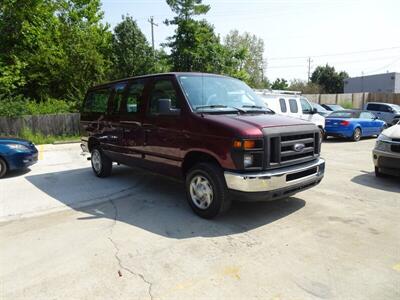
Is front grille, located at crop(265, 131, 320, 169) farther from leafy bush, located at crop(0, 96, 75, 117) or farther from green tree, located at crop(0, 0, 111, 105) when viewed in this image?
green tree, located at crop(0, 0, 111, 105)

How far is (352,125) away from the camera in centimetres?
1433

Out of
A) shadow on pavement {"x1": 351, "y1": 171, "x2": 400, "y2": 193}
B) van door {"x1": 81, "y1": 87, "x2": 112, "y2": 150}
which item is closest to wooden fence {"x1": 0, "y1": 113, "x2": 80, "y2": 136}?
van door {"x1": 81, "y1": 87, "x2": 112, "y2": 150}

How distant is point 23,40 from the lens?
2194 cm

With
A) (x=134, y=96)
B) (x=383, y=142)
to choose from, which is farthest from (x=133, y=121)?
(x=383, y=142)

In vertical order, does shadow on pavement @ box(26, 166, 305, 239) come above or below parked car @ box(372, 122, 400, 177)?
below

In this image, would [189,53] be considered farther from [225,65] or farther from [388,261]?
[388,261]

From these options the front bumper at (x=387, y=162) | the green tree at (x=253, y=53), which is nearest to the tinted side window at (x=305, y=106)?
the front bumper at (x=387, y=162)

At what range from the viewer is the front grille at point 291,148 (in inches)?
173

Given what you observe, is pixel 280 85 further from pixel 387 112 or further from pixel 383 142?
pixel 383 142

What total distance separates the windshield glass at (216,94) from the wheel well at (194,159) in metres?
0.70

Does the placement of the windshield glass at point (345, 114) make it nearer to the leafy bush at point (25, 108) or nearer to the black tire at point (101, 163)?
the black tire at point (101, 163)

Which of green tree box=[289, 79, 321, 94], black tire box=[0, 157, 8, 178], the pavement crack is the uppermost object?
Answer: green tree box=[289, 79, 321, 94]

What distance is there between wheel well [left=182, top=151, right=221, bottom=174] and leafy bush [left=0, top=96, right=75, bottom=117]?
503 inches

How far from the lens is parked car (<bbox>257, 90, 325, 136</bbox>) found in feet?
39.0
